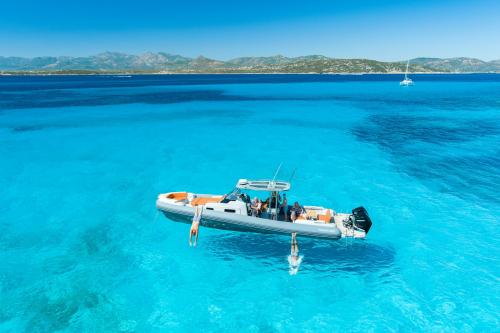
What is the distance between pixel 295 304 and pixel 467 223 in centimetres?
1309

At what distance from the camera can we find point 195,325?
12930 millimetres

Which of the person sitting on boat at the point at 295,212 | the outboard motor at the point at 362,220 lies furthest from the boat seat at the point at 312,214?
the outboard motor at the point at 362,220

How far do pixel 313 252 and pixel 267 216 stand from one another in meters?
2.99

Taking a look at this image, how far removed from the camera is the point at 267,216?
18359 mm

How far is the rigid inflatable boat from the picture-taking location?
57.1ft

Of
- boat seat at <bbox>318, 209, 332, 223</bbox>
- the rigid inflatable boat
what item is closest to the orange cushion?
the rigid inflatable boat

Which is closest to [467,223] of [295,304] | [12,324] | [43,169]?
[295,304]

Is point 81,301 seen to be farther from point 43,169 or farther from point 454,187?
point 454,187

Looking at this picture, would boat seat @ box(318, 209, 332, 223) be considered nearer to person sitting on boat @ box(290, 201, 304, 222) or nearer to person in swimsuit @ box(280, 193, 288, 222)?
person sitting on boat @ box(290, 201, 304, 222)

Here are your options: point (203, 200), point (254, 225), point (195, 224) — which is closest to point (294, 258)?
point (254, 225)

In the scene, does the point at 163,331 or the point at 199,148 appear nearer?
the point at 163,331

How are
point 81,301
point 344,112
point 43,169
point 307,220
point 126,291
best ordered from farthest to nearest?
point 344,112, point 43,169, point 307,220, point 126,291, point 81,301

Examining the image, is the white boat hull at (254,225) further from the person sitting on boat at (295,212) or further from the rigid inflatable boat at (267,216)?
the person sitting on boat at (295,212)

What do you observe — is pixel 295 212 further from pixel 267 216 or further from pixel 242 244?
pixel 242 244
